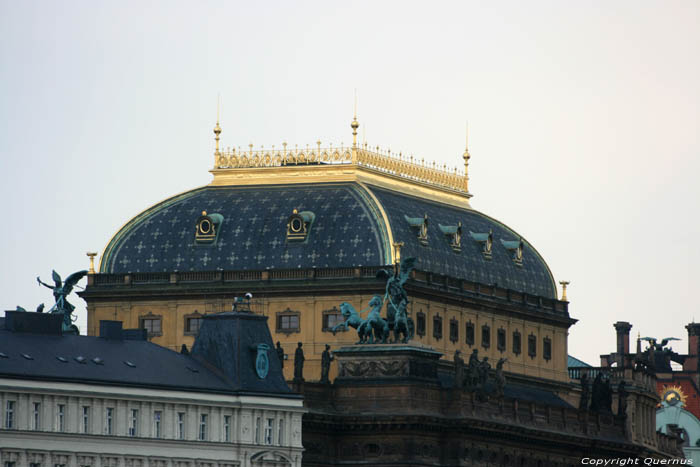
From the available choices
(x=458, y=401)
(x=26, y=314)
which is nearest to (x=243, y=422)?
(x=26, y=314)

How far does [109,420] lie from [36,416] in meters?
6.27

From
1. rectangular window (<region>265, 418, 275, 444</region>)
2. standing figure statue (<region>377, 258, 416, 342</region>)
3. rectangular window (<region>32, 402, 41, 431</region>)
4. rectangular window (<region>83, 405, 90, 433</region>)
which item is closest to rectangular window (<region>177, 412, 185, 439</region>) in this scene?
rectangular window (<region>265, 418, 275, 444</region>)

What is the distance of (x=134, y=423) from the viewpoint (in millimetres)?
168000

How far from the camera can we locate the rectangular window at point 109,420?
16600 cm

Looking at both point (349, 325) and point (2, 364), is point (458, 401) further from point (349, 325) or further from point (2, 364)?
point (2, 364)

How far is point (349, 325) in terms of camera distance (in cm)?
19375

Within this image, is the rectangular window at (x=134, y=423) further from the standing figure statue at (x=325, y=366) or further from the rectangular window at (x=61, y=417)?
the standing figure statue at (x=325, y=366)

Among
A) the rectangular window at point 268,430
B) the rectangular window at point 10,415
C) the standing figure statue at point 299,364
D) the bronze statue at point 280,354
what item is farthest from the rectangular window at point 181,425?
the standing figure statue at point 299,364

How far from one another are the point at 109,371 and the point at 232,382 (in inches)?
435

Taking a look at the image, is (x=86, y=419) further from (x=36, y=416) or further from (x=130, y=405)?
(x=36, y=416)

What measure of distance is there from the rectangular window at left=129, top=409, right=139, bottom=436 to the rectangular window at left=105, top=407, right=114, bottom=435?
1529 mm

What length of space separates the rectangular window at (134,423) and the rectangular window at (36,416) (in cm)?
783

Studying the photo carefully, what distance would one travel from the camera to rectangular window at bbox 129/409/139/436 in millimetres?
167750

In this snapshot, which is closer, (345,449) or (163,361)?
(163,361)
